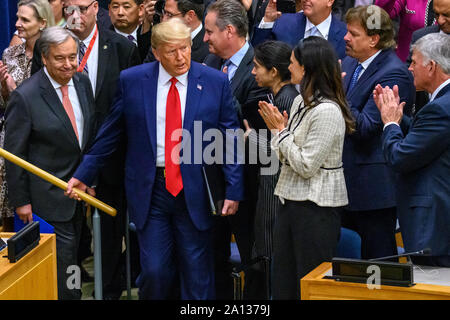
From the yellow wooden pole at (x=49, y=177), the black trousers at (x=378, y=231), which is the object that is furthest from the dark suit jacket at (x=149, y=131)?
the black trousers at (x=378, y=231)

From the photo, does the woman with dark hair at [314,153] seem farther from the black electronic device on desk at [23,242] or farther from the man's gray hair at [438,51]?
the black electronic device on desk at [23,242]

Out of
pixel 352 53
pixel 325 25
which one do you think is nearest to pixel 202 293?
pixel 352 53

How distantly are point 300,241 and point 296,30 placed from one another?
1784 millimetres

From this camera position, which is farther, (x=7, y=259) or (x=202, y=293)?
(x=202, y=293)

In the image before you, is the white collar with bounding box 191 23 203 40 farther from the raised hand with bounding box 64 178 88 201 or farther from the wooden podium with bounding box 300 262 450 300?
the wooden podium with bounding box 300 262 450 300

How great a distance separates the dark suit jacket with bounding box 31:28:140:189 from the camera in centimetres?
505

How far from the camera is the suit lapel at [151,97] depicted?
175 inches

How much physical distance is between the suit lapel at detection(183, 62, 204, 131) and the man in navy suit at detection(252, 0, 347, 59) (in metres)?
1.06

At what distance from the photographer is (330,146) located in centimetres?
404

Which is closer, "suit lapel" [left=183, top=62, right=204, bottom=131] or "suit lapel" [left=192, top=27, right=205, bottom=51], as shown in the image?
"suit lapel" [left=183, top=62, right=204, bottom=131]

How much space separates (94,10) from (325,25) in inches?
61.0

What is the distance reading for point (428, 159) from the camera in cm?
390

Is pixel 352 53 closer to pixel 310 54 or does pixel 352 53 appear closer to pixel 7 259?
pixel 310 54

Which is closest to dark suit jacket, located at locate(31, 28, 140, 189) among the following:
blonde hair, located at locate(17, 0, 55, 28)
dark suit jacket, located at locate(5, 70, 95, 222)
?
dark suit jacket, located at locate(5, 70, 95, 222)
